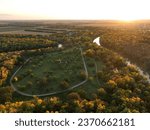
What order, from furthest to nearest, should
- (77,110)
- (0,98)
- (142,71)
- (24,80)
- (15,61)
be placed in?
(15,61) < (142,71) < (24,80) < (0,98) < (77,110)

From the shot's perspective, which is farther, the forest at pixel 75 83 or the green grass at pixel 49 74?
the green grass at pixel 49 74

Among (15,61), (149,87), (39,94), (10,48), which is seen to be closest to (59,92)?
(39,94)

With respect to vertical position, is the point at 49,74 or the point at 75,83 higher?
the point at 49,74

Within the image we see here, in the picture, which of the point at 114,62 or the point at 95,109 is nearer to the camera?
the point at 95,109

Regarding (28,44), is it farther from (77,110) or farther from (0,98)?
(77,110)

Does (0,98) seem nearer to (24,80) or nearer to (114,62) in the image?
(24,80)

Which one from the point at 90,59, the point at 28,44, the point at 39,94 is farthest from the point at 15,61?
the point at 28,44

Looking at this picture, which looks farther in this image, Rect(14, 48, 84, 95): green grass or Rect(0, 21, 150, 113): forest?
Rect(14, 48, 84, 95): green grass

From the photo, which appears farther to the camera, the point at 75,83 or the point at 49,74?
the point at 49,74

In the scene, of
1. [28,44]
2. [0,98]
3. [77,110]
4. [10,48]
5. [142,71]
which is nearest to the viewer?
[77,110]
